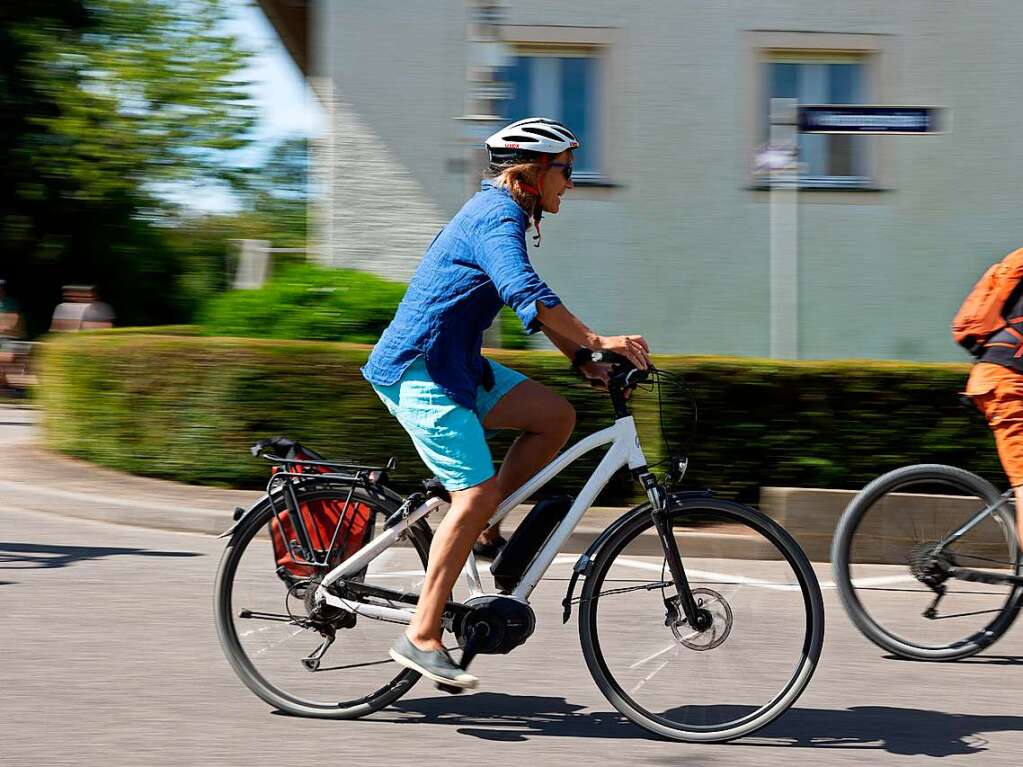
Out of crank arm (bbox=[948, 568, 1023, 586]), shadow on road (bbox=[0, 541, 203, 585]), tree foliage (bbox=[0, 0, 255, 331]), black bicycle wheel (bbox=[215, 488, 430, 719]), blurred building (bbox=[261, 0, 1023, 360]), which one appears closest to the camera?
black bicycle wheel (bbox=[215, 488, 430, 719])

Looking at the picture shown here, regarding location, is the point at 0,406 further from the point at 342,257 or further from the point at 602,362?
the point at 602,362

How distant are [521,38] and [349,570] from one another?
8.56m

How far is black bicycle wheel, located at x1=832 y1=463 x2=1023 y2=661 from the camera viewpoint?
18.9 feet

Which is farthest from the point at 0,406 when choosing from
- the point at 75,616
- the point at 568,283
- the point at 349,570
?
Result: the point at 349,570

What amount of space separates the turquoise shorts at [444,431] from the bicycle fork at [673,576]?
54 centimetres

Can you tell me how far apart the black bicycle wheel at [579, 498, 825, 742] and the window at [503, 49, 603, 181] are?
8.31m

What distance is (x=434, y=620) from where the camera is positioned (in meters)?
4.59

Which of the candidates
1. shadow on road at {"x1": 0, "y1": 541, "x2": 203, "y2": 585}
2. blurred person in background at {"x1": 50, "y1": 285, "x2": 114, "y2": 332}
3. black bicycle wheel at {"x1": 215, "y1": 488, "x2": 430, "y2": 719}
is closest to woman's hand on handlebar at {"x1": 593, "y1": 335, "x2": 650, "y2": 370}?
black bicycle wheel at {"x1": 215, "y1": 488, "x2": 430, "y2": 719}

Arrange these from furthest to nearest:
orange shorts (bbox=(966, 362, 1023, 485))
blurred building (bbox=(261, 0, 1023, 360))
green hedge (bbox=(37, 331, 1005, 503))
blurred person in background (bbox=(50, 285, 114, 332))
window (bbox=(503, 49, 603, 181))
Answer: blurred person in background (bbox=(50, 285, 114, 332))
window (bbox=(503, 49, 603, 181))
blurred building (bbox=(261, 0, 1023, 360))
green hedge (bbox=(37, 331, 1005, 503))
orange shorts (bbox=(966, 362, 1023, 485))

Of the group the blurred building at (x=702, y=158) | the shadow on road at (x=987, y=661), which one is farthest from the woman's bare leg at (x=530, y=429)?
the blurred building at (x=702, y=158)

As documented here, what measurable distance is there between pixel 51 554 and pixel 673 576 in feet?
13.8

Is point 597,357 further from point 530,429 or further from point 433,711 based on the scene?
point 433,711

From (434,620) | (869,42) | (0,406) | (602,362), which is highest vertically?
(869,42)

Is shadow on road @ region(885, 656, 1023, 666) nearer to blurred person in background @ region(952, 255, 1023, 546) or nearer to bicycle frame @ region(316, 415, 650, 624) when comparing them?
blurred person in background @ region(952, 255, 1023, 546)
